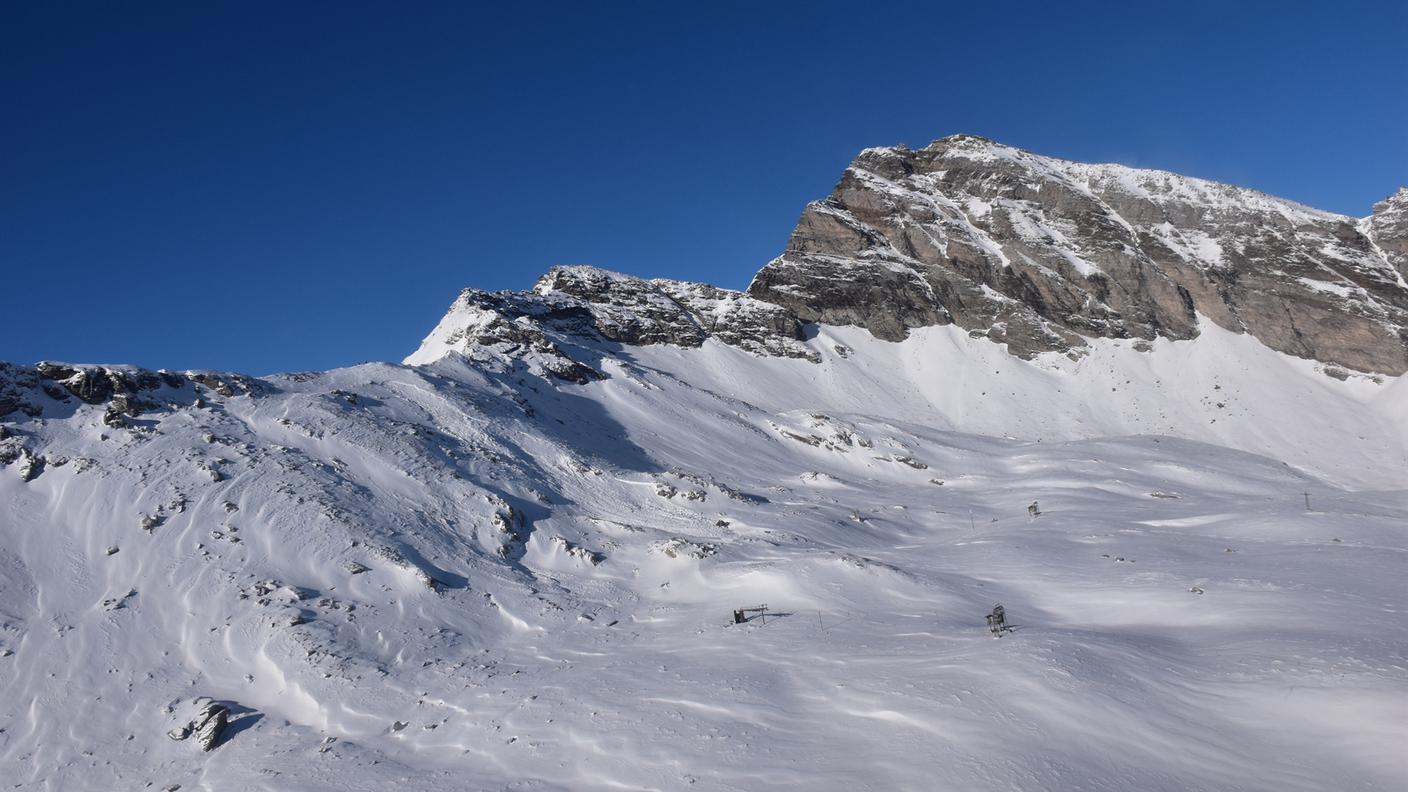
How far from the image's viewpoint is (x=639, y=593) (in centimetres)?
3095

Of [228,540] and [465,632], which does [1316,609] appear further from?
[228,540]

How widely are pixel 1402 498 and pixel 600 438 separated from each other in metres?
51.9

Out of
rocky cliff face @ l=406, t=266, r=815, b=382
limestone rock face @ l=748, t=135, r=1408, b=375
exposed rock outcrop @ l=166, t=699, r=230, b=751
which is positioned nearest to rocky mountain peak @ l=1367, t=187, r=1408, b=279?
limestone rock face @ l=748, t=135, r=1408, b=375

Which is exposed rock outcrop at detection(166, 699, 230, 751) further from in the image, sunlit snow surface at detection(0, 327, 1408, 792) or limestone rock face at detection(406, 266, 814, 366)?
limestone rock face at detection(406, 266, 814, 366)

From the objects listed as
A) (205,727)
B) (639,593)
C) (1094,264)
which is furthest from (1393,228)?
(205,727)

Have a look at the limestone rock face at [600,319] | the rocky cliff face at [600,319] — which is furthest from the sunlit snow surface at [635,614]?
the rocky cliff face at [600,319]

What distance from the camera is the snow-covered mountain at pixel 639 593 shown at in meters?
15.5

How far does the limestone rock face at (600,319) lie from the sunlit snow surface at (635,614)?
699 inches

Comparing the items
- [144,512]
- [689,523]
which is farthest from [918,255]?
[144,512]

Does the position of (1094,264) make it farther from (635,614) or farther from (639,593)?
(635,614)

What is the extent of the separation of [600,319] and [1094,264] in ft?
237

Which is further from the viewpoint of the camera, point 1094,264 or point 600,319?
point 1094,264

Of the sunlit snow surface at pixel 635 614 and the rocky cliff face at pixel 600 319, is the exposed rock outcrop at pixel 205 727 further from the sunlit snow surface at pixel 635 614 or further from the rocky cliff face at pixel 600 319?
the rocky cliff face at pixel 600 319

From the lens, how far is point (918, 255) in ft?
365
